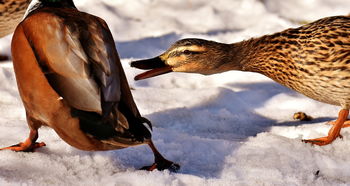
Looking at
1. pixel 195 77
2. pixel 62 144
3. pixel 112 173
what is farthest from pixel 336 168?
pixel 195 77

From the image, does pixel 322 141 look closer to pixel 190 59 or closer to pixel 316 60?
pixel 316 60

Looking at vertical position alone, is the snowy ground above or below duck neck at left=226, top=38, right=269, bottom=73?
below

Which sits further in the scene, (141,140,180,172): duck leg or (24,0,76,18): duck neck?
(24,0,76,18): duck neck

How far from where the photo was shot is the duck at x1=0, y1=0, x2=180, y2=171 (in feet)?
8.14

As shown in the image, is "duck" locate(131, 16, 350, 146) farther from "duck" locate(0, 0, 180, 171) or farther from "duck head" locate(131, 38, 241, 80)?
"duck" locate(0, 0, 180, 171)

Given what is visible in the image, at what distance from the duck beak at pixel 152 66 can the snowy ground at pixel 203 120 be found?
40 cm

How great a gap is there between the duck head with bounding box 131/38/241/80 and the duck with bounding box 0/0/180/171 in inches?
50.4

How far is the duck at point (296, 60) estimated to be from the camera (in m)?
3.82

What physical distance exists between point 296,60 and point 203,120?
915mm

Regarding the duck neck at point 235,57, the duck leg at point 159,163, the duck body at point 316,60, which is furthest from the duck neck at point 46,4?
the duck body at point 316,60

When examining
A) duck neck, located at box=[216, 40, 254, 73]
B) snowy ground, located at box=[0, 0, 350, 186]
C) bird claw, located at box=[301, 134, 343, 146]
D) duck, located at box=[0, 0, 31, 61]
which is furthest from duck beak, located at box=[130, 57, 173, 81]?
duck, located at box=[0, 0, 31, 61]

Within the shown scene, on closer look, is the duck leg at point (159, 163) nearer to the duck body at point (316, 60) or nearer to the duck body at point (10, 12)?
the duck body at point (316, 60)

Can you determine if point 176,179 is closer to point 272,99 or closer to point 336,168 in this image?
point 336,168

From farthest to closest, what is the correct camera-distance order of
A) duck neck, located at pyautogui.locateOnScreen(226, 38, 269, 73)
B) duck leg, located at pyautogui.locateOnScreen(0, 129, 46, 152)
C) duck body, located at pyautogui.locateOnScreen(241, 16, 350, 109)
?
duck neck, located at pyautogui.locateOnScreen(226, 38, 269, 73), duck body, located at pyautogui.locateOnScreen(241, 16, 350, 109), duck leg, located at pyautogui.locateOnScreen(0, 129, 46, 152)
